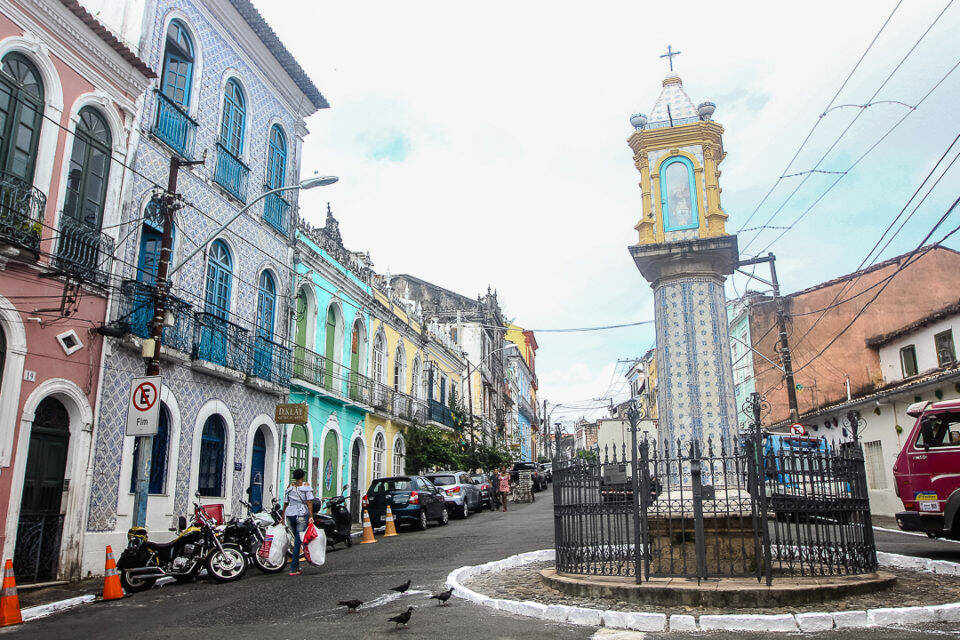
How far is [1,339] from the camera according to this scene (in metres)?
11.1

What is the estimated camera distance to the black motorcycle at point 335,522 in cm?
1499

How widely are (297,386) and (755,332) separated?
25644 mm

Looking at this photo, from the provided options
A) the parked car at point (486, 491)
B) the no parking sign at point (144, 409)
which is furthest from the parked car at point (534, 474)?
the no parking sign at point (144, 409)

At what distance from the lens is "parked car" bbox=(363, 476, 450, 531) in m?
20.3

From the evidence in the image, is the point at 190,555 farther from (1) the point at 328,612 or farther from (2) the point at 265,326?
(2) the point at 265,326

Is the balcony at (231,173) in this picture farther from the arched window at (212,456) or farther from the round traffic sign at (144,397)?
the round traffic sign at (144,397)

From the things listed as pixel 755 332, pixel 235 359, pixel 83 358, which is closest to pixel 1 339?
pixel 83 358

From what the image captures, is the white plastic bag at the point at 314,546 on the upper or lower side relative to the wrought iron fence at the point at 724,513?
lower

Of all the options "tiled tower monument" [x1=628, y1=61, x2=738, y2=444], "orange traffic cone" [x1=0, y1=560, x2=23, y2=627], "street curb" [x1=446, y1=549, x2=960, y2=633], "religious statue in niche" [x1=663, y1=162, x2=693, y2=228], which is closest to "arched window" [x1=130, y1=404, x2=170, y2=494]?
"orange traffic cone" [x1=0, y1=560, x2=23, y2=627]

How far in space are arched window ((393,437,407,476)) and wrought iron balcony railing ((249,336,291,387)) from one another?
10285 millimetres

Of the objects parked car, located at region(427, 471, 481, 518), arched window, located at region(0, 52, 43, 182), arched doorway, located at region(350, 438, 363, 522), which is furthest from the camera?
parked car, located at region(427, 471, 481, 518)

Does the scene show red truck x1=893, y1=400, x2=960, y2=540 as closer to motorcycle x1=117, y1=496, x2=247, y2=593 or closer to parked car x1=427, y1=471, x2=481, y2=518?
motorcycle x1=117, y1=496, x2=247, y2=593

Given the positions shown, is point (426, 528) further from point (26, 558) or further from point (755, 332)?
point (755, 332)

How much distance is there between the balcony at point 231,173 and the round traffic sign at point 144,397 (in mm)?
7202
